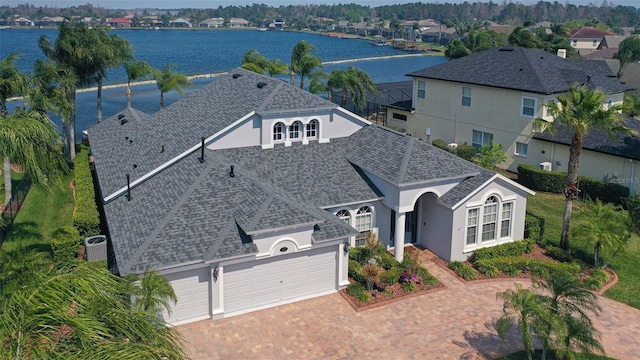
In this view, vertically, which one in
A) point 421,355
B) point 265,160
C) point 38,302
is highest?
point 38,302

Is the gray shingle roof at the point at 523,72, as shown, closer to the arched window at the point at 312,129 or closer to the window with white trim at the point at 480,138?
the window with white trim at the point at 480,138

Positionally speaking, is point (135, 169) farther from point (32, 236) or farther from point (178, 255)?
point (178, 255)

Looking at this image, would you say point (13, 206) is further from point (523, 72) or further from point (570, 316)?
point (523, 72)

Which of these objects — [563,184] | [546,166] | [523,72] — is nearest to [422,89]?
[523,72]

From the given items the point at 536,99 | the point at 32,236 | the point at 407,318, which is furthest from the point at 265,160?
the point at 536,99

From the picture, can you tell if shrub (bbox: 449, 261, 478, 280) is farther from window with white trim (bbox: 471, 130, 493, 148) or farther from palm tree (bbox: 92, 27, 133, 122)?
palm tree (bbox: 92, 27, 133, 122)

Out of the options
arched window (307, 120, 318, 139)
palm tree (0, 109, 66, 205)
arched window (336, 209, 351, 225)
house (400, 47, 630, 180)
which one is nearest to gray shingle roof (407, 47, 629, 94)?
house (400, 47, 630, 180)

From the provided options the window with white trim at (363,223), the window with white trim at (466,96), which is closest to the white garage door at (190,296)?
the window with white trim at (363,223)
